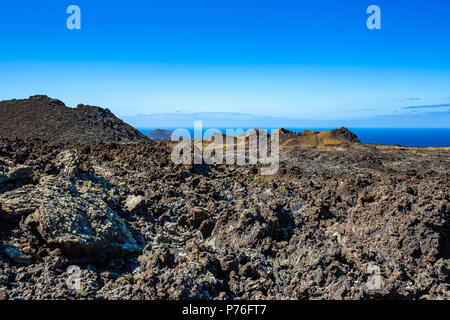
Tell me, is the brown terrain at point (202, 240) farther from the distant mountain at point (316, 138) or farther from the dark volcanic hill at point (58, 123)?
the distant mountain at point (316, 138)

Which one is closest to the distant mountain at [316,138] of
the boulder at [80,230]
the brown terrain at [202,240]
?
the brown terrain at [202,240]

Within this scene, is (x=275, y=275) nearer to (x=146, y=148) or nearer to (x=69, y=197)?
(x=69, y=197)

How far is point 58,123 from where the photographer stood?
2289 centimetres

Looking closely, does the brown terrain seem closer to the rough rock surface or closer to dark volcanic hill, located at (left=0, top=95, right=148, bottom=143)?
the rough rock surface

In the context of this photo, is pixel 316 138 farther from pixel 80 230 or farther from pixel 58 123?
pixel 80 230

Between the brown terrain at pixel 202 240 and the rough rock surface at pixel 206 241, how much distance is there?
0.05 ft

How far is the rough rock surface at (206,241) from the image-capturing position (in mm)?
3947

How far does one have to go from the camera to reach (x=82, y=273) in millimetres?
4070

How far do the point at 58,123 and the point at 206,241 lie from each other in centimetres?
2090

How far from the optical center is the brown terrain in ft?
13.0

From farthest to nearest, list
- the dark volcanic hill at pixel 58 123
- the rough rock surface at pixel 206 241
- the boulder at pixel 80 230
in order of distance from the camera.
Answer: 1. the dark volcanic hill at pixel 58 123
2. the boulder at pixel 80 230
3. the rough rock surface at pixel 206 241

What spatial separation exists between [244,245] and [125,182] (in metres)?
3.95

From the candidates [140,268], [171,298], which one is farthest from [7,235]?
[171,298]
